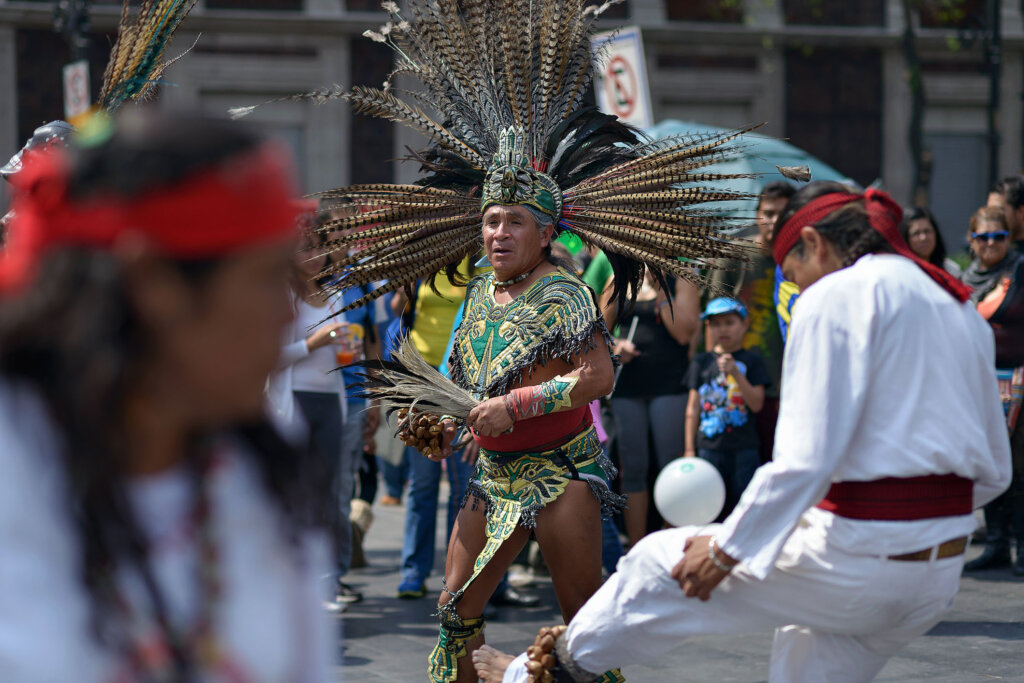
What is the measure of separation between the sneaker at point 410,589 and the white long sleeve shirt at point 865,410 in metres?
3.73

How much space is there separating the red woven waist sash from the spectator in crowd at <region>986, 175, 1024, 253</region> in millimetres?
4556

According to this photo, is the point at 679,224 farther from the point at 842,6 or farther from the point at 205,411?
the point at 842,6

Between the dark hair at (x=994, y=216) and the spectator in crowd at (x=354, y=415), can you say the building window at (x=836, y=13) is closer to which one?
the dark hair at (x=994, y=216)

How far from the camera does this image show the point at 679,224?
13.9 feet

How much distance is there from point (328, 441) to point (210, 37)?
606 inches

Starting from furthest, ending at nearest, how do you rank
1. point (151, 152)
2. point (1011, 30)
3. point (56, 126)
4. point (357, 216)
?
point (1011, 30) < point (357, 216) < point (56, 126) < point (151, 152)

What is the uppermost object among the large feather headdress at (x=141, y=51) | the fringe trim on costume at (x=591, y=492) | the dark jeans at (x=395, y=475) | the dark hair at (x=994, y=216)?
the large feather headdress at (x=141, y=51)

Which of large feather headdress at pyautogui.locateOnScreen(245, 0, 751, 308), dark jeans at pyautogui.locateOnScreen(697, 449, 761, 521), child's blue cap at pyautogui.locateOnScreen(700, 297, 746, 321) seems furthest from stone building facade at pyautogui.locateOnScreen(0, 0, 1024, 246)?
large feather headdress at pyautogui.locateOnScreen(245, 0, 751, 308)

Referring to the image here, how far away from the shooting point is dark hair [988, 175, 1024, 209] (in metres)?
6.89

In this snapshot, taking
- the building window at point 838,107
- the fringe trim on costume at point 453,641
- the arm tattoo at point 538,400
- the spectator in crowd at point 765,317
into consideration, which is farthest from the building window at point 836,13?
the fringe trim on costume at point 453,641

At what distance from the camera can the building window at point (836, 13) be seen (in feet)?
72.4

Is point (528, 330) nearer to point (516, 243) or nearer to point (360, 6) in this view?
point (516, 243)

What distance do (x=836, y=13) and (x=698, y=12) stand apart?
8.47 feet

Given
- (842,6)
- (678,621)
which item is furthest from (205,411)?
(842,6)
